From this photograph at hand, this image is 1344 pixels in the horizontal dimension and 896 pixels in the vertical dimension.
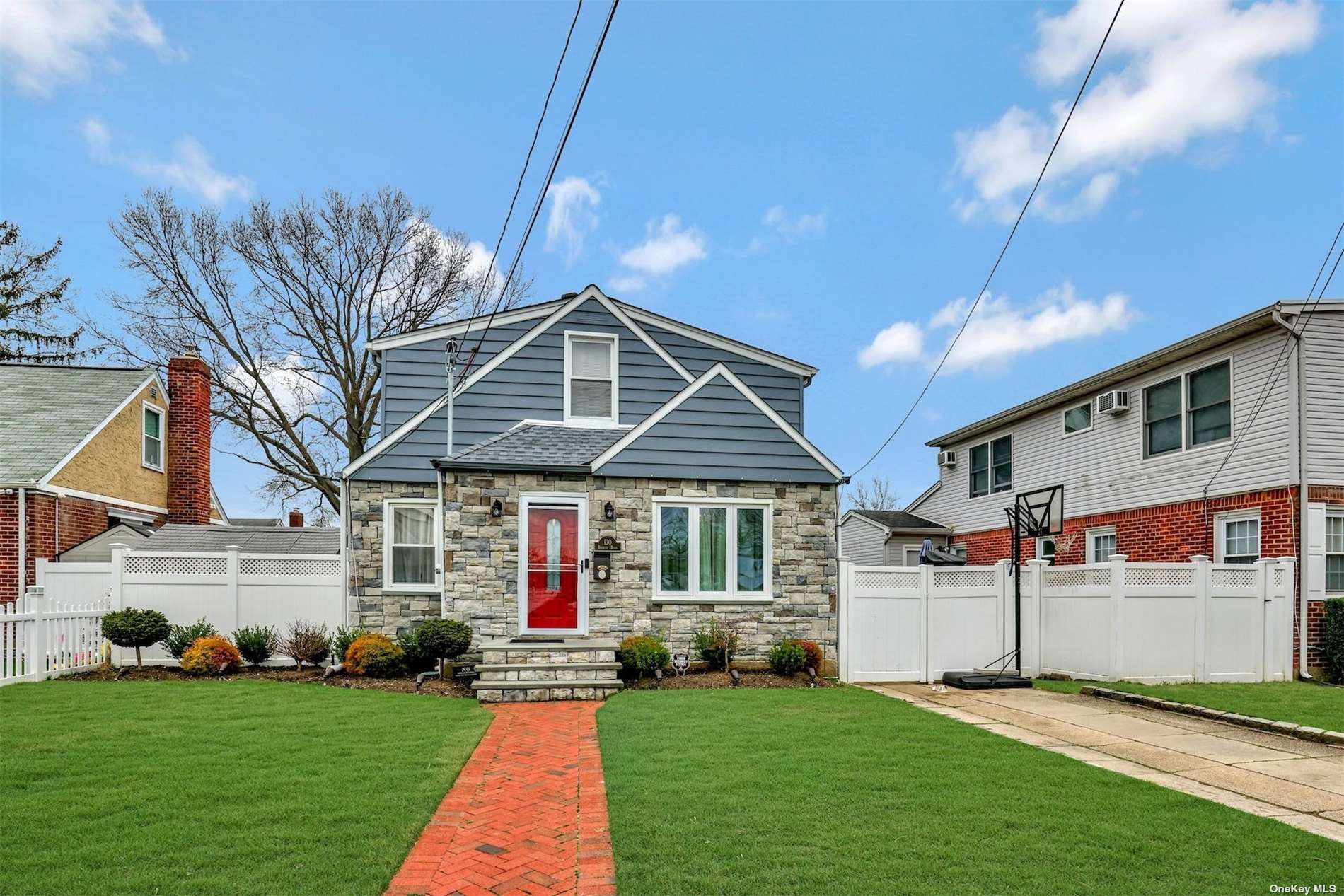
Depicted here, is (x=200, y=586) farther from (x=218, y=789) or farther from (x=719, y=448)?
(x=719, y=448)

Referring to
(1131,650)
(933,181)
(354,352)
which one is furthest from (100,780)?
(354,352)

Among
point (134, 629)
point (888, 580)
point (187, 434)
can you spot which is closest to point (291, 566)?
point (134, 629)

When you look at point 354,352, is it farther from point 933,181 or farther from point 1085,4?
point 1085,4

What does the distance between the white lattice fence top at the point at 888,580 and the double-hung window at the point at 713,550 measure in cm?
133

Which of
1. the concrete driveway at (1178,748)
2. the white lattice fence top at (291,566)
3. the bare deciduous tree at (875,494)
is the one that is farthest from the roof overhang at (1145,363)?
the bare deciduous tree at (875,494)

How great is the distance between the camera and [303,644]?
36.8 ft

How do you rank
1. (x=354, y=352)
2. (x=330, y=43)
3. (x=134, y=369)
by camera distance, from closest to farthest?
(x=330, y=43)
(x=134, y=369)
(x=354, y=352)

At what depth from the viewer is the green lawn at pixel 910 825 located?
3947 millimetres

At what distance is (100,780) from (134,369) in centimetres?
1490

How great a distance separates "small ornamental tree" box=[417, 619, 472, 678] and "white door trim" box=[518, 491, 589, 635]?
0.85 m

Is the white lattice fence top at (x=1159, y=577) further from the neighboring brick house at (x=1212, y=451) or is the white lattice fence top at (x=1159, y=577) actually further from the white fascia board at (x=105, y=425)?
the white fascia board at (x=105, y=425)

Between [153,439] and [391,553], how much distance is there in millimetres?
8360

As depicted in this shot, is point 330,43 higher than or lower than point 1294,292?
higher

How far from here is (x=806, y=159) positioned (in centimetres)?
1360
